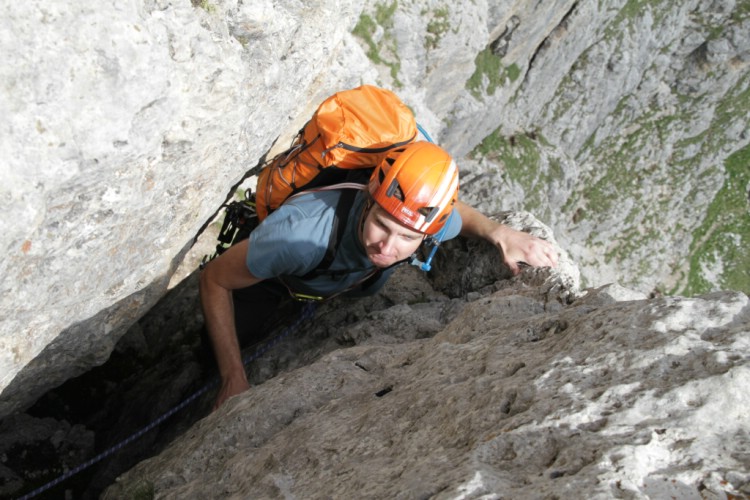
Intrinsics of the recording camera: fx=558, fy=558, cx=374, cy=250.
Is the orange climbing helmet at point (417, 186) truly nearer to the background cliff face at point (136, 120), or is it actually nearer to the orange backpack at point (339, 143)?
the orange backpack at point (339, 143)

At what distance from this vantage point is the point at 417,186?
6.69 m

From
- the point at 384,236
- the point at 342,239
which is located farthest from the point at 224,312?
the point at 384,236

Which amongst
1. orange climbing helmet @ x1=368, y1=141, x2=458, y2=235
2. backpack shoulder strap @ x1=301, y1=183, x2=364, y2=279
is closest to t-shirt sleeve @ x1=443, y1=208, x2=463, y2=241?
orange climbing helmet @ x1=368, y1=141, x2=458, y2=235

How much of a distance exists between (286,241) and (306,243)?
263 millimetres

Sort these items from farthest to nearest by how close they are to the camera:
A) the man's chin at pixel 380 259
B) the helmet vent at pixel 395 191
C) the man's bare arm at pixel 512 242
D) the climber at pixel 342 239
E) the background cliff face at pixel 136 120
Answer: the man's bare arm at pixel 512 242
the man's chin at pixel 380 259
the climber at pixel 342 239
the helmet vent at pixel 395 191
the background cliff face at pixel 136 120

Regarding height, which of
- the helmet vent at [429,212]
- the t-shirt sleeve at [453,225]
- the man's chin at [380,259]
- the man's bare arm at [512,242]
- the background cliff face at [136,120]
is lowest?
the man's bare arm at [512,242]

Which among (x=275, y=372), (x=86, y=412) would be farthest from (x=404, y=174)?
(x=86, y=412)

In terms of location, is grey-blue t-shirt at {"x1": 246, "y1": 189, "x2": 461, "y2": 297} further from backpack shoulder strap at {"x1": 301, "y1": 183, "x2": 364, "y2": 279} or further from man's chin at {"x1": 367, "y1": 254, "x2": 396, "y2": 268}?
man's chin at {"x1": 367, "y1": 254, "x2": 396, "y2": 268}

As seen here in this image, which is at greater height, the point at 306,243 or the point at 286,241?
the point at 286,241

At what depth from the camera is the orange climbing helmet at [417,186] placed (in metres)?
6.66

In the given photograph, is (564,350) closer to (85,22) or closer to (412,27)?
(85,22)

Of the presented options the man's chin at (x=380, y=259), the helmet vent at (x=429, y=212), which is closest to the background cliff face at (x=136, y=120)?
the man's chin at (x=380, y=259)

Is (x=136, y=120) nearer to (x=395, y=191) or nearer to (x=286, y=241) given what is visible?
(x=286, y=241)

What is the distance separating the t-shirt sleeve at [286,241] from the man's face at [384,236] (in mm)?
573
